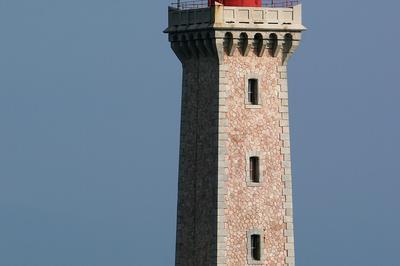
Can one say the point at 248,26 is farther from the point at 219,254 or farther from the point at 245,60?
the point at 219,254

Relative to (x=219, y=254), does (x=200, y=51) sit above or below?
above

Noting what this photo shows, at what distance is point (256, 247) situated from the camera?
85562mm

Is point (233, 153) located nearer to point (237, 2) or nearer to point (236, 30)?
point (236, 30)

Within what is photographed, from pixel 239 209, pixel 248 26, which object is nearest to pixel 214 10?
pixel 248 26

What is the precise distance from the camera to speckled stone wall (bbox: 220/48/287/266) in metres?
85.2

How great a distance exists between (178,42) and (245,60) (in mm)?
2920

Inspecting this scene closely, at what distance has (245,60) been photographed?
3383 inches

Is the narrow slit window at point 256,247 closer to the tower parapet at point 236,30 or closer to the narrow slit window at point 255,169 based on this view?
the narrow slit window at point 255,169

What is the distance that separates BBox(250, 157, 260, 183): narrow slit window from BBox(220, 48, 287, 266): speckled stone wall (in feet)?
0.62

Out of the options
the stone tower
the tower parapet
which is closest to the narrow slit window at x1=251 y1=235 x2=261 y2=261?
the stone tower

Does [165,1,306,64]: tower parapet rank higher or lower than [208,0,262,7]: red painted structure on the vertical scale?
lower

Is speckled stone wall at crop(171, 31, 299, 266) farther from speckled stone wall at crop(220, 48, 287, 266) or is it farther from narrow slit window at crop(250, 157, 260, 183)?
narrow slit window at crop(250, 157, 260, 183)

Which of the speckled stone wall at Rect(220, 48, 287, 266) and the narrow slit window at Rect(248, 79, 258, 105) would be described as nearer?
the speckled stone wall at Rect(220, 48, 287, 266)

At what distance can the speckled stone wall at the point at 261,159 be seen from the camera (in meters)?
85.2
